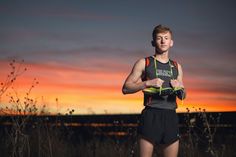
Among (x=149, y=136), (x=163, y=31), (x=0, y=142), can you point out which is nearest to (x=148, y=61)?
(x=163, y=31)

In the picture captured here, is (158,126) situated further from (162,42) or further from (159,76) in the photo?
(162,42)

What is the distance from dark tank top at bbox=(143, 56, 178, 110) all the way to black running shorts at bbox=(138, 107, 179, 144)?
0.06 m

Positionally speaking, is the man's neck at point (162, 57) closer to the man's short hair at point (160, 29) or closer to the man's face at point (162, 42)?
the man's face at point (162, 42)

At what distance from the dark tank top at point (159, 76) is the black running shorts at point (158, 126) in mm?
61

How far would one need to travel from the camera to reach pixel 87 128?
1619 centimetres

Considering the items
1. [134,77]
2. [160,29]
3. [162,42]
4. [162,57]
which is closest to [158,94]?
[134,77]

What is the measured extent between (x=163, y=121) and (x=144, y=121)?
7.4 inches

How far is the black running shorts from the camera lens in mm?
4758

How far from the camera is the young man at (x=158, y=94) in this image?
4.74 metres

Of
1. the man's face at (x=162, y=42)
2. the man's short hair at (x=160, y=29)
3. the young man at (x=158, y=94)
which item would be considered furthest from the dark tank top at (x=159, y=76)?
the man's short hair at (x=160, y=29)

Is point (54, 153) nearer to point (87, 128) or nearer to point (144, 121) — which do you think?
point (144, 121)

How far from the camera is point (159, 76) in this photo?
478 centimetres

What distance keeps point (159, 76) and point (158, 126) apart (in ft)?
1.63

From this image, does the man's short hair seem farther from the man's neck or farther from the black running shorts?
the black running shorts
